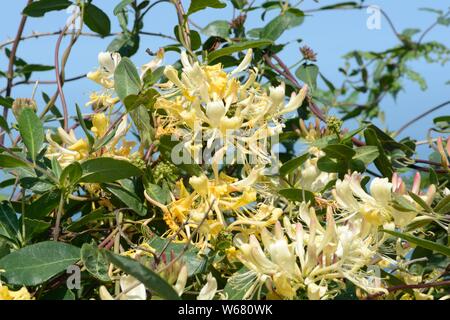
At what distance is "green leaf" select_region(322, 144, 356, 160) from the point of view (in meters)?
1.09

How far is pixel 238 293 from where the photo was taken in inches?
35.1

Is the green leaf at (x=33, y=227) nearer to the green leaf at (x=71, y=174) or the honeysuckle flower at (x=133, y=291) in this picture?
the green leaf at (x=71, y=174)

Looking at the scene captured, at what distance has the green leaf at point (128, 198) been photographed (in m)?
1.02

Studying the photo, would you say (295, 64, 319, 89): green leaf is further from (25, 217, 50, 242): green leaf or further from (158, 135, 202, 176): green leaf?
(25, 217, 50, 242): green leaf

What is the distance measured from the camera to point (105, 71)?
1191 millimetres

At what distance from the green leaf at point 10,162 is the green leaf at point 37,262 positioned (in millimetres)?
126

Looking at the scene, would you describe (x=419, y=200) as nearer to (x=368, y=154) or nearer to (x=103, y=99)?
(x=368, y=154)

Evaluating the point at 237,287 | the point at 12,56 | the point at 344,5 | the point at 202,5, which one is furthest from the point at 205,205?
the point at 344,5

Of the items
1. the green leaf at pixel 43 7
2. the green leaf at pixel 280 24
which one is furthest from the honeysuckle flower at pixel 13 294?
the green leaf at pixel 280 24

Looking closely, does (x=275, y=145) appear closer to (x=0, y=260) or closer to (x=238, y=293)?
(x=238, y=293)

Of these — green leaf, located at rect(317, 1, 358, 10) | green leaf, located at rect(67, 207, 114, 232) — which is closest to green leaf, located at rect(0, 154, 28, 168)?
green leaf, located at rect(67, 207, 114, 232)

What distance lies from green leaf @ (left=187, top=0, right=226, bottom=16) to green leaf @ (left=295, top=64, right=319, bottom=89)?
0.28 metres
